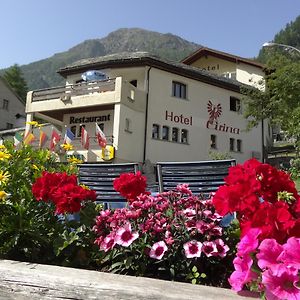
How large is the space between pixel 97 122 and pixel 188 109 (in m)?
6.25

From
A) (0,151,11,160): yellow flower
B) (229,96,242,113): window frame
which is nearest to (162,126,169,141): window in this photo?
(229,96,242,113): window frame

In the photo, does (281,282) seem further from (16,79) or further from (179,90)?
(16,79)

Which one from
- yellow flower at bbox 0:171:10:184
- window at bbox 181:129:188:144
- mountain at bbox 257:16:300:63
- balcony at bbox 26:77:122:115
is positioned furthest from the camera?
mountain at bbox 257:16:300:63

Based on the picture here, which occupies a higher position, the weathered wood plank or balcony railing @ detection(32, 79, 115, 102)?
balcony railing @ detection(32, 79, 115, 102)

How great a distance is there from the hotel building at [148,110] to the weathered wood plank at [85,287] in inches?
814

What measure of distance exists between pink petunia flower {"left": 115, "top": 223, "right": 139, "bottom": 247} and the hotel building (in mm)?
20544

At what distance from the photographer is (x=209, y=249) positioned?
8.25 ft

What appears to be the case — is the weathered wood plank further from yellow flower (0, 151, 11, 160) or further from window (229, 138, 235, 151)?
window (229, 138, 235, 151)

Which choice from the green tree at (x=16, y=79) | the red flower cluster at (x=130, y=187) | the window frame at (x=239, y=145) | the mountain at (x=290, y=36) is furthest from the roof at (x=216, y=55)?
the mountain at (x=290, y=36)

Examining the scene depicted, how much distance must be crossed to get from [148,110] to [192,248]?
24.0 metres

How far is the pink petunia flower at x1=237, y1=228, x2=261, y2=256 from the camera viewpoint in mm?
1806

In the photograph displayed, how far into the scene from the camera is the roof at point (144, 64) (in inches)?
1048

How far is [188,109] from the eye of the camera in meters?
28.6

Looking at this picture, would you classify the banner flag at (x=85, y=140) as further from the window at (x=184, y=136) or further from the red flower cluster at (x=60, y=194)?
the red flower cluster at (x=60, y=194)
